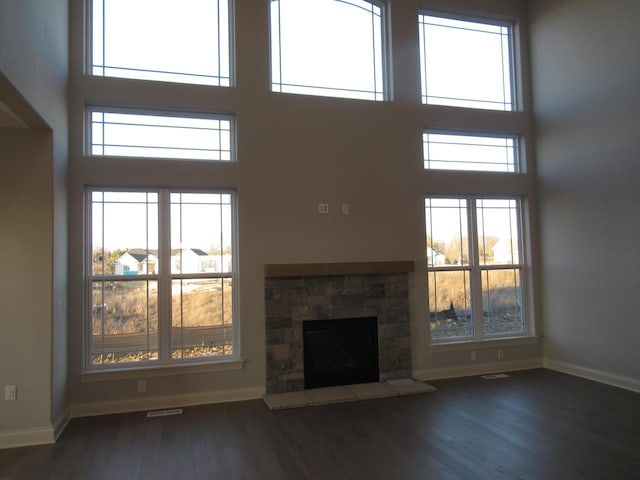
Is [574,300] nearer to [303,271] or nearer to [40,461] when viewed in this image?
[303,271]

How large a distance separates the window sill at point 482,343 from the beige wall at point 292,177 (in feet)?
0.22

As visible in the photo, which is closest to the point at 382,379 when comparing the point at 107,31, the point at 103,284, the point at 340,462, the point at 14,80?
the point at 340,462

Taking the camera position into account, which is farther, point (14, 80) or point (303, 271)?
point (303, 271)

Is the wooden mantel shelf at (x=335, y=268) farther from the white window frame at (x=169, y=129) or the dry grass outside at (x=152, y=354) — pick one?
the white window frame at (x=169, y=129)

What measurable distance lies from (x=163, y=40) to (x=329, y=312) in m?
3.53

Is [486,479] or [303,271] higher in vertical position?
[303,271]

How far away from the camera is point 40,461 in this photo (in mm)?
3402

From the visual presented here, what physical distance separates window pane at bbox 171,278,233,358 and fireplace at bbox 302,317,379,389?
884mm

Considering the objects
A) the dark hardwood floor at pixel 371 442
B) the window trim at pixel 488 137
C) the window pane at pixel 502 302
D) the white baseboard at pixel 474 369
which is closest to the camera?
the dark hardwood floor at pixel 371 442

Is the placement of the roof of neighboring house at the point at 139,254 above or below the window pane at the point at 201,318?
above

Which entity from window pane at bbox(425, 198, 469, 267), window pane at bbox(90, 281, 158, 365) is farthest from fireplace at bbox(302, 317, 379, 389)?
window pane at bbox(90, 281, 158, 365)

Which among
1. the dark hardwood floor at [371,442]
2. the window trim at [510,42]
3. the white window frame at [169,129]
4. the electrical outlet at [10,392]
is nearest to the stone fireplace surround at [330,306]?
the dark hardwood floor at [371,442]

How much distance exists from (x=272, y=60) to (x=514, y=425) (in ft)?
14.7

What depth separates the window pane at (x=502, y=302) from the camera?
5.96 metres
